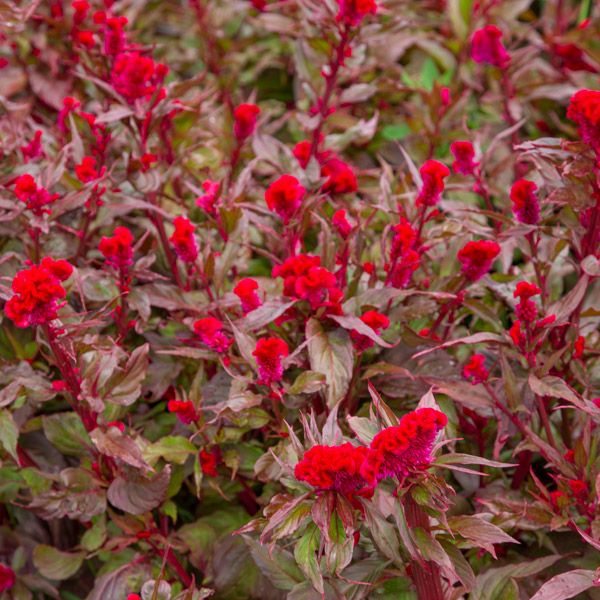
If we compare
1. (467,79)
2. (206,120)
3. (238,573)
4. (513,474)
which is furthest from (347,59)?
(238,573)

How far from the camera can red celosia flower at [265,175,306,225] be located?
1317 millimetres

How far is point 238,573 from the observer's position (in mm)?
1500

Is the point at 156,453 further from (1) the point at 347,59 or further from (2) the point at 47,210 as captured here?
(1) the point at 347,59

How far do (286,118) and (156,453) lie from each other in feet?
4.21

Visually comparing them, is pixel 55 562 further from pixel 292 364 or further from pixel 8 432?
pixel 292 364

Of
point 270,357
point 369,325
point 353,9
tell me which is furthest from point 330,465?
point 353,9

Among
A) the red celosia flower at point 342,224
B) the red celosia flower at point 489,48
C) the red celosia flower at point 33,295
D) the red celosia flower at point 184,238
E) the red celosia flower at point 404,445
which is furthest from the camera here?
the red celosia flower at point 489,48

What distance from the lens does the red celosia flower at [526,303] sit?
1.25 meters

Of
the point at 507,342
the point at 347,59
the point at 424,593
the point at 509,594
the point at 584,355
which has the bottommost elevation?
the point at 509,594

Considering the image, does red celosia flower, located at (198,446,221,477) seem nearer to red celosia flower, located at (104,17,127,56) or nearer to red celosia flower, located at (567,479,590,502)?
red celosia flower, located at (567,479,590,502)

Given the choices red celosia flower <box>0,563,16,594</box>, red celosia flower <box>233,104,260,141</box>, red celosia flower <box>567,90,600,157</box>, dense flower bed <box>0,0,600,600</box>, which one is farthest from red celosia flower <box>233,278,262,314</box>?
red celosia flower <box>0,563,16,594</box>

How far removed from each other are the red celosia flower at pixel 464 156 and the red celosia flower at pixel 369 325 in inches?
15.3

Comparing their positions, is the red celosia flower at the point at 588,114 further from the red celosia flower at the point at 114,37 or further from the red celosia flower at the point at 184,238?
the red celosia flower at the point at 114,37

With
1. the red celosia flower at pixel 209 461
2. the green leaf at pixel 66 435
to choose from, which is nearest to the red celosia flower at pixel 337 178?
the red celosia flower at pixel 209 461
